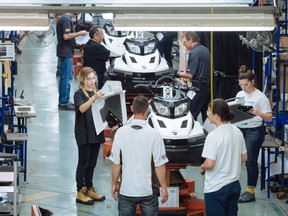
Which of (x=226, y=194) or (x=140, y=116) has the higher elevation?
(x=140, y=116)

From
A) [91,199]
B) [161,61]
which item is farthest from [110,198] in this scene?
[161,61]

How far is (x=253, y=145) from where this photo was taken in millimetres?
11750

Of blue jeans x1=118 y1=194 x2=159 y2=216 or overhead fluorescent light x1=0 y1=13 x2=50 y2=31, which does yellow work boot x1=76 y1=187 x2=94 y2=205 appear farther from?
overhead fluorescent light x1=0 y1=13 x2=50 y2=31

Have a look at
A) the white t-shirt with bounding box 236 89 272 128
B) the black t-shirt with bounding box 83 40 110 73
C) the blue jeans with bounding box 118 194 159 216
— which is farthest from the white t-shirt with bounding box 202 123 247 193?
the black t-shirt with bounding box 83 40 110 73

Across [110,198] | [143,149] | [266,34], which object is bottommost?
[110,198]

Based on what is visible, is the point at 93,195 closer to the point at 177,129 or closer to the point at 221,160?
the point at 177,129

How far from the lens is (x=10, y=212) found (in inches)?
360

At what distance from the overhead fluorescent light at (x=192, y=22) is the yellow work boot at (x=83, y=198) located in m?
3.96

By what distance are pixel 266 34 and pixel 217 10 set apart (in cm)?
386

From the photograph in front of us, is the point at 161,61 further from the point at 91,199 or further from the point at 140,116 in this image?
the point at 140,116

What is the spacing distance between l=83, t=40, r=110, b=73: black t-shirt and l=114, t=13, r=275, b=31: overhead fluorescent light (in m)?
7.35

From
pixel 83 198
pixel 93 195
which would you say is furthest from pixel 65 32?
pixel 83 198

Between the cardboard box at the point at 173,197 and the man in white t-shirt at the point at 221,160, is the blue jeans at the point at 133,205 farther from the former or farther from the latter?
the cardboard box at the point at 173,197

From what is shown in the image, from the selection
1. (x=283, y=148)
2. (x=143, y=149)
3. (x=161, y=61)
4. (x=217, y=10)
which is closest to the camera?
(x=217, y=10)
